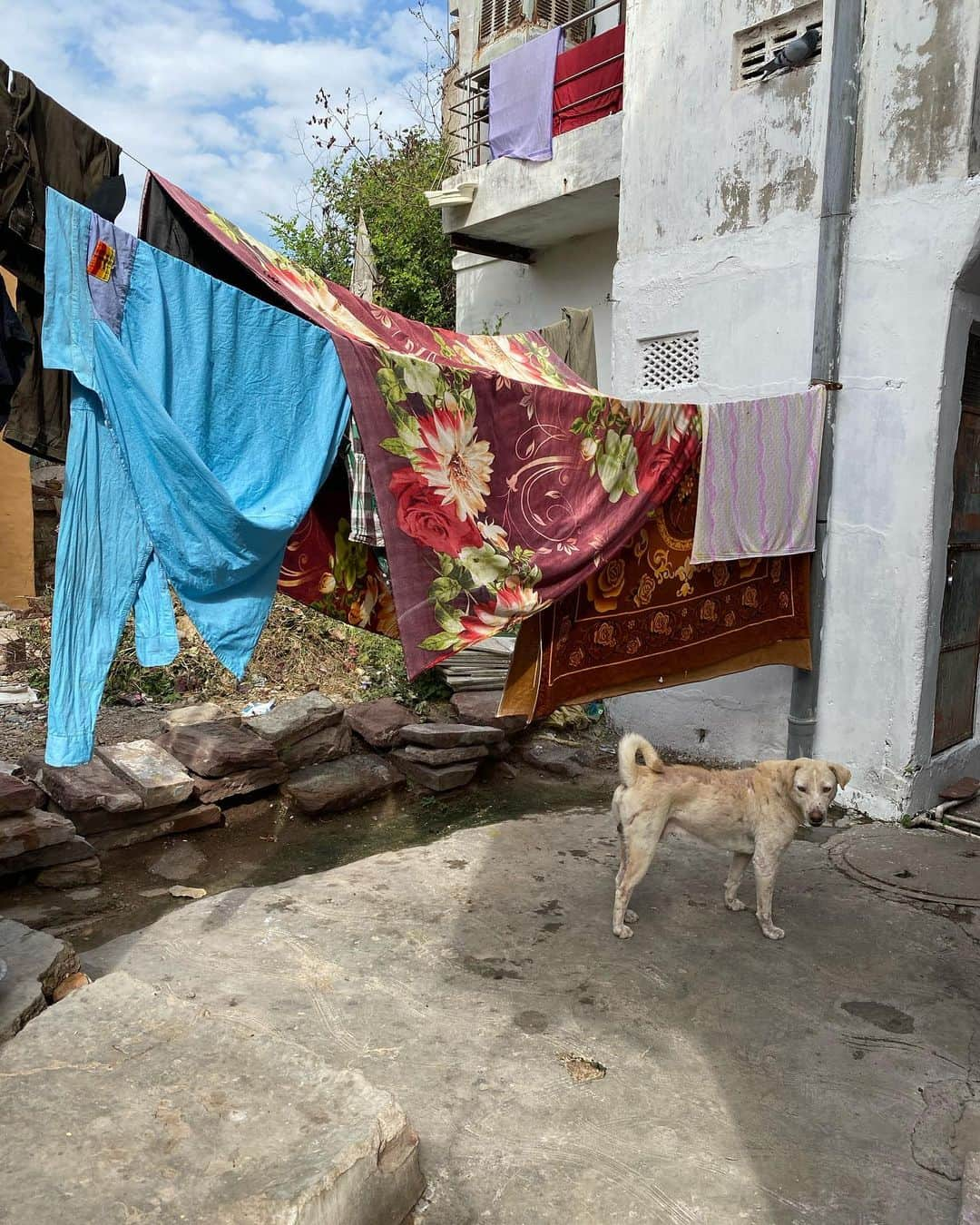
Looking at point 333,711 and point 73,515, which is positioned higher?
point 73,515

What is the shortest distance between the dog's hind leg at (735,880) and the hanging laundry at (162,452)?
252 centimetres

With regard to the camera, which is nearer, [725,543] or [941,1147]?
[941,1147]

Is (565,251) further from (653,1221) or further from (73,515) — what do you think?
(653,1221)

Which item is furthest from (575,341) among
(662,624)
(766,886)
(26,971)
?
(26,971)

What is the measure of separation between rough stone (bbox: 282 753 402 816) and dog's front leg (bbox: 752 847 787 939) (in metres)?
3.15

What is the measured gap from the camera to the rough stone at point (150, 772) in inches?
218

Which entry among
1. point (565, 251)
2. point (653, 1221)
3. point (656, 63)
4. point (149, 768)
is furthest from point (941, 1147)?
point (565, 251)

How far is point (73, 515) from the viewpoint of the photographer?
8.85 ft

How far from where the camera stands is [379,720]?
6.98m

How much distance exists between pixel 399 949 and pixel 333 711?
3.04m

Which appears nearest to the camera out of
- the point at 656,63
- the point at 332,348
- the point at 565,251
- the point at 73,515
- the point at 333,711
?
the point at 73,515

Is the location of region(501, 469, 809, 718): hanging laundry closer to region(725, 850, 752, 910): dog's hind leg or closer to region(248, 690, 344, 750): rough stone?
region(725, 850, 752, 910): dog's hind leg

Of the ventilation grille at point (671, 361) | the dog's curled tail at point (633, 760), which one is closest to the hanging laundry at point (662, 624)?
the dog's curled tail at point (633, 760)

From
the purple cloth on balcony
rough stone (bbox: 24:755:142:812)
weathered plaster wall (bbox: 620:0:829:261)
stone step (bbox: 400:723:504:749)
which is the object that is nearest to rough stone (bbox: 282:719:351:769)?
stone step (bbox: 400:723:504:749)
